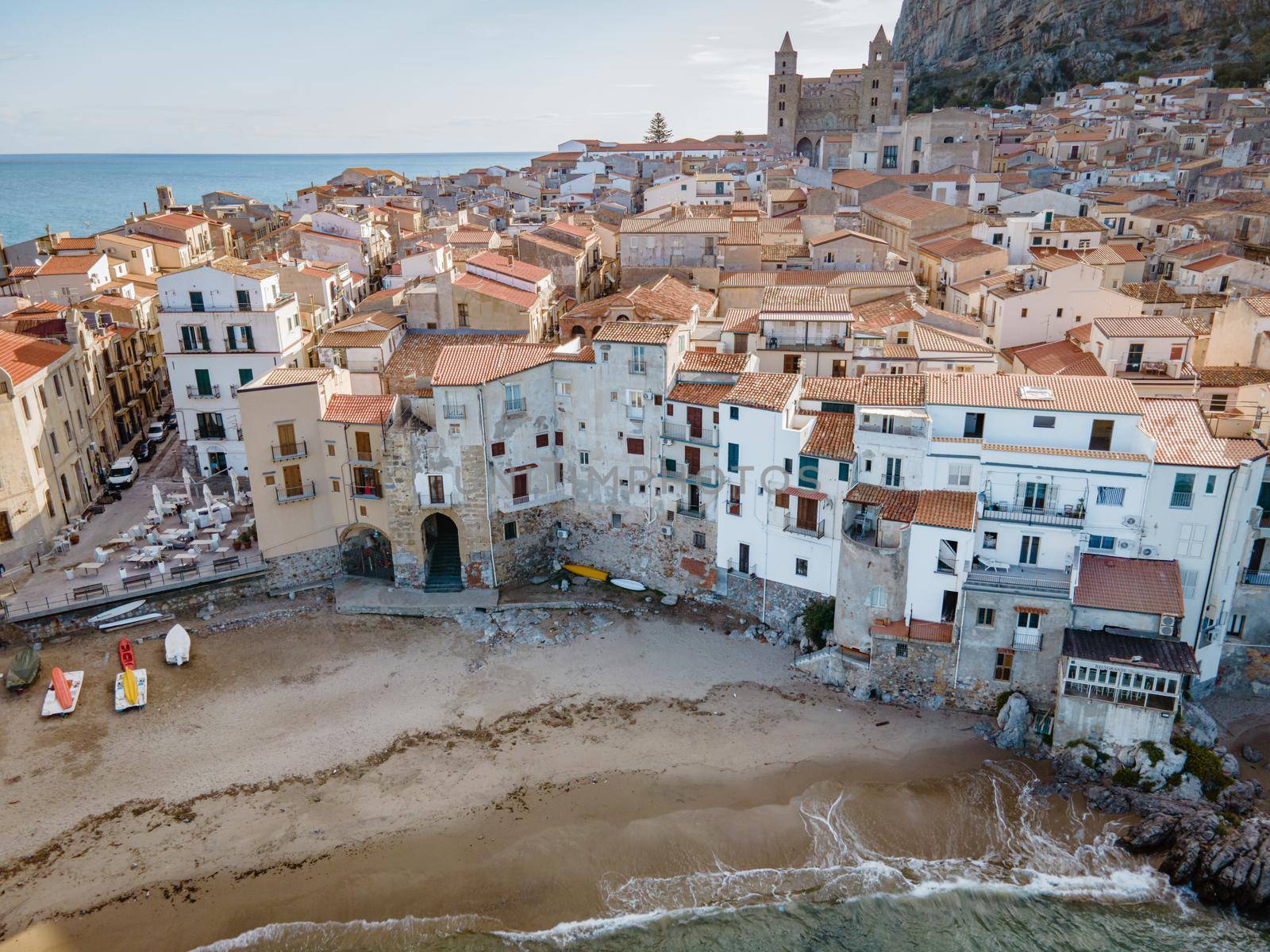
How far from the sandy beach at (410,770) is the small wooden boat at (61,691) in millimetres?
533

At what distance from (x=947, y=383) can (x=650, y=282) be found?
97.3 feet

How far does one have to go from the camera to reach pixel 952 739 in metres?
32.1

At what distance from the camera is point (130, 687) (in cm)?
3456

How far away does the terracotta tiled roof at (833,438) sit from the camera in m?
34.7

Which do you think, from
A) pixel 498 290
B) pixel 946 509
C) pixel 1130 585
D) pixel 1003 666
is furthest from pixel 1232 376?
pixel 498 290

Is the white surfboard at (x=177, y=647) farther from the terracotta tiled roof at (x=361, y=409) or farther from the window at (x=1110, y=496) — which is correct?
the window at (x=1110, y=496)

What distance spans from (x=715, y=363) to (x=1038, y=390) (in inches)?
537

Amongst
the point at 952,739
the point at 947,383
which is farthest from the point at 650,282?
the point at 952,739

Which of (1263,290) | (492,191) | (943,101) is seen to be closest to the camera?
(1263,290)

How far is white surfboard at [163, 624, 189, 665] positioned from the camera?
36.8 meters

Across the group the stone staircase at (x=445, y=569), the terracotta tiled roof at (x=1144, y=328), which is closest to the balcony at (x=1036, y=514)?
the terracotta tiled roof at (x=1144, y=328)

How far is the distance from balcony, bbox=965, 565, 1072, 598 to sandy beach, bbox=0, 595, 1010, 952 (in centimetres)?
554

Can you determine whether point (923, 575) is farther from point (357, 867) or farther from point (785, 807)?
point (357, 867)

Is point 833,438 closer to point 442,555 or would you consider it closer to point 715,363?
point 715,363
